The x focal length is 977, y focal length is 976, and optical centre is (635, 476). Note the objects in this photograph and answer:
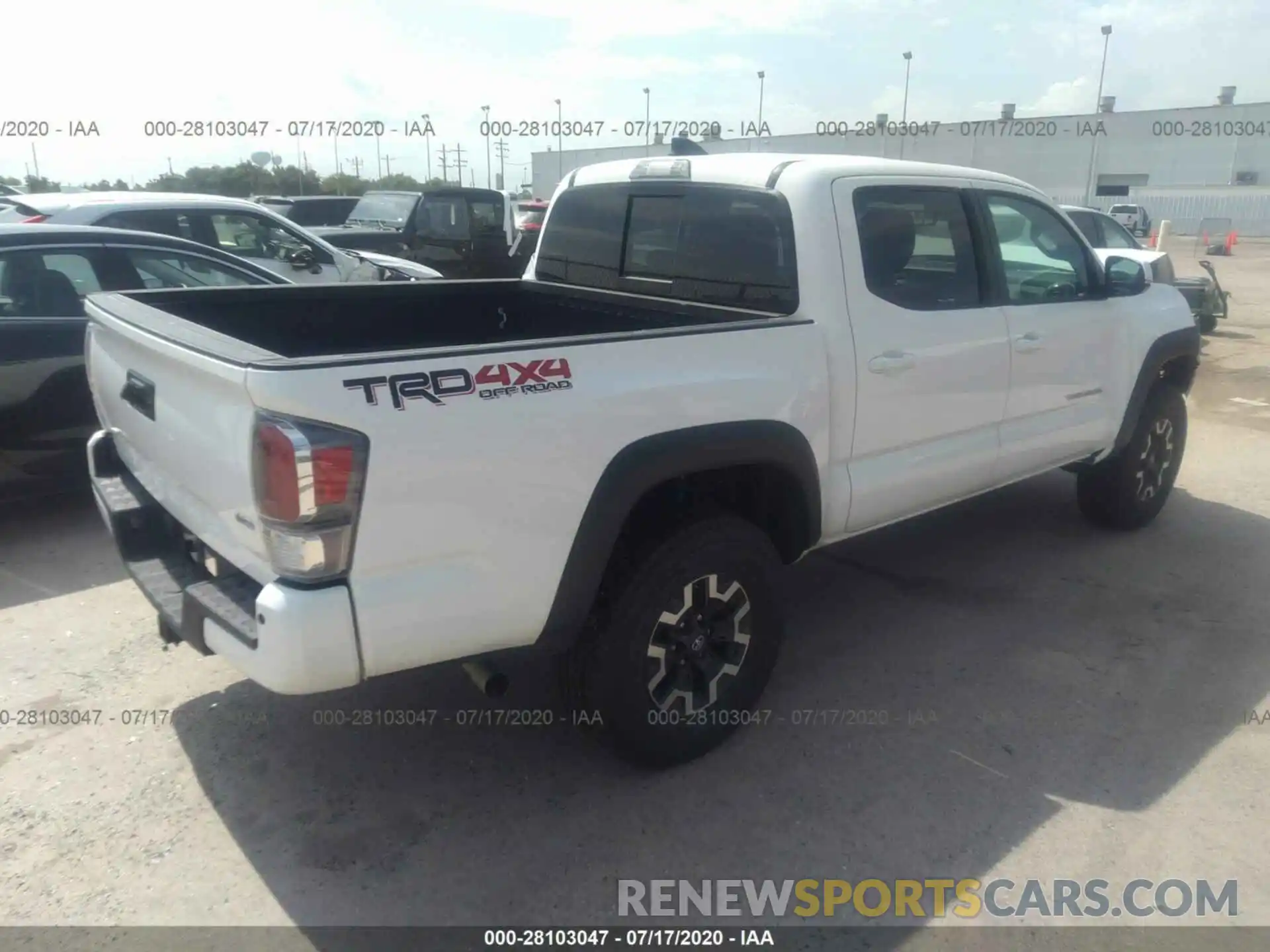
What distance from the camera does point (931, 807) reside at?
10.2 ft

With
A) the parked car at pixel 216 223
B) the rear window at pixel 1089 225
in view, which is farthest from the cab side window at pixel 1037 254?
the rear window at pixel 1089 225

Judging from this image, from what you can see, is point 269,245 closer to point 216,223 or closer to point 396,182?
point 216,223

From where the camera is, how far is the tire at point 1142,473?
17.4 ft

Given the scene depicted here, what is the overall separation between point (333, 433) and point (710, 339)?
1.23 meters

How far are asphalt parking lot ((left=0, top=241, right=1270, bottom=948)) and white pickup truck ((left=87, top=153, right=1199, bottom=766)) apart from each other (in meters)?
0.38

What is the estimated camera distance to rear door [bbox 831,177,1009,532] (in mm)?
3551

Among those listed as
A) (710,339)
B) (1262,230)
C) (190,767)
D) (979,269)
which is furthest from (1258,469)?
(1262,230)

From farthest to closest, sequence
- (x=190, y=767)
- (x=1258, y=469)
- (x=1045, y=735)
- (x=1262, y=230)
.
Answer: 1. (x=1262, y=230)
2. (x=1258, y=469)
3. (x=1045, y=735)
4. (x=190, y=767)

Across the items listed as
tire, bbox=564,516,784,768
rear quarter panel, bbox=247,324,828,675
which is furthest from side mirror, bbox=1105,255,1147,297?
rear quarter panel, bbox=247,324,828,675

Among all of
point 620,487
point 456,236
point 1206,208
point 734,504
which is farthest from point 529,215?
point 1206,208

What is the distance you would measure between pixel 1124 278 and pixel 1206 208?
4899 centimetres

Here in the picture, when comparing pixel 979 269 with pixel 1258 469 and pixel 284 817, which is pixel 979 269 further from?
pixel 1258 469

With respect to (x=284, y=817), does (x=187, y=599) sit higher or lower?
higher

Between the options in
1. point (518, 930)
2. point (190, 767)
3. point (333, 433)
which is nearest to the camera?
point (333, 433)
